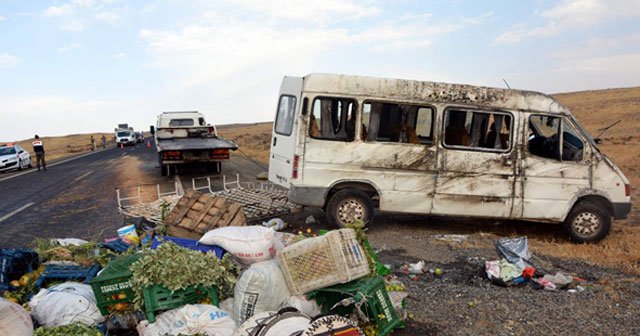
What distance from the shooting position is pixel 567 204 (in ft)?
26.0

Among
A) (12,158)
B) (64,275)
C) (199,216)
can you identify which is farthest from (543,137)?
(12,158)

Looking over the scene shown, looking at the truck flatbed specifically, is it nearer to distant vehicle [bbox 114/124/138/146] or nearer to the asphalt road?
the asphalt road

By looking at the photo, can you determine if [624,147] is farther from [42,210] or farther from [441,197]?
[42,210]

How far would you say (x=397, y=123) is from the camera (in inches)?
328

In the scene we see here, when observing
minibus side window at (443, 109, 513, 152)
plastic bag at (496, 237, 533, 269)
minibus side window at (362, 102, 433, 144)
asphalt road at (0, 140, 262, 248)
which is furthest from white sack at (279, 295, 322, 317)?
asphalt road at (0, 140, 262, 248)

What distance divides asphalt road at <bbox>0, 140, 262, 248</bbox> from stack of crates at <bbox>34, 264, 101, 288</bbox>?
9.17 ft

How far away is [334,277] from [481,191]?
15.4ft

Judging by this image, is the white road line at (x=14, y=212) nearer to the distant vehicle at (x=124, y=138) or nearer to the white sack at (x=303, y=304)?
the white sack at (x=303, y=304)

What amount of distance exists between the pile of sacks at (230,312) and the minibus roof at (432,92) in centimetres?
351

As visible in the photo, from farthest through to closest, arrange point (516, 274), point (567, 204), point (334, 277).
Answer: point (567, 204), point (516, 274), point (334, 277)

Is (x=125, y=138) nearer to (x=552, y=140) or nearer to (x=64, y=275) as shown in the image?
(x=64, y=275)

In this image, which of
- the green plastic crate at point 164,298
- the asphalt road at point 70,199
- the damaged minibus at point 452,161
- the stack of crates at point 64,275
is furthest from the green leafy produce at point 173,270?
the asphalt road at point 70,199

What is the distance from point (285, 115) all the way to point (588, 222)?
5468 millimetres

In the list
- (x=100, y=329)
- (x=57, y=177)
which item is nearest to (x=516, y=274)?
(x=100, y=329)
